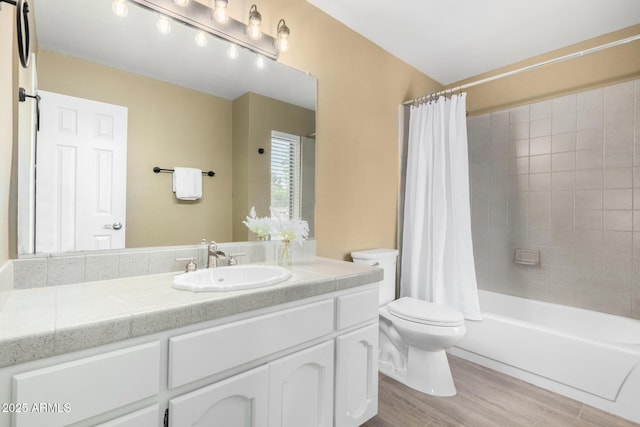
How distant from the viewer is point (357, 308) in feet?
4.78

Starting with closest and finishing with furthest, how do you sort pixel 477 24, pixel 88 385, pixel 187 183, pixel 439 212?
pixel 88 385 → pixel 187 183 → pixel 477 24 → pixel 439 212

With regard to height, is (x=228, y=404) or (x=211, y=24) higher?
(x=211, y=24)

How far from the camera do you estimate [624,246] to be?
2.20 m

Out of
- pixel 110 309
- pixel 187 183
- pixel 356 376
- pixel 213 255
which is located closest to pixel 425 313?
pixel 356 376

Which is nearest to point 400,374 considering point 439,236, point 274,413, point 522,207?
point 439,236

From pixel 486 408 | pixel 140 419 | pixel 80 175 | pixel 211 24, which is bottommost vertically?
pixel 486 408

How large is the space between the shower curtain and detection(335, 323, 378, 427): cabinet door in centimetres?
110

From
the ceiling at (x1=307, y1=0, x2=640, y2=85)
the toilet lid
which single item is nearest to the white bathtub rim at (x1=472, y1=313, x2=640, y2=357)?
the toilet lid

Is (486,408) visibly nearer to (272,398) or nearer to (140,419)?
(272,398)

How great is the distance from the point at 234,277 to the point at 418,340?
1.21 m

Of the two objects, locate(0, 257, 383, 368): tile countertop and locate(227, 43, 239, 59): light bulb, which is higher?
locate(227, 43, 239, 59): light bulb

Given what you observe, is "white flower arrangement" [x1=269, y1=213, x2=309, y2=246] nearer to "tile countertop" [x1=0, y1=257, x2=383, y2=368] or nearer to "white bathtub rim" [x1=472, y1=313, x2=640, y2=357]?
"tile countertop" [x1=0, y1=257, x2=383, y2=368]

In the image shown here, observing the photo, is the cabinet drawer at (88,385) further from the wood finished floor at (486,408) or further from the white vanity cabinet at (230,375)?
the wood finished floor at (486,408)

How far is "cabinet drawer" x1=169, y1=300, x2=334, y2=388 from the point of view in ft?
2.97
